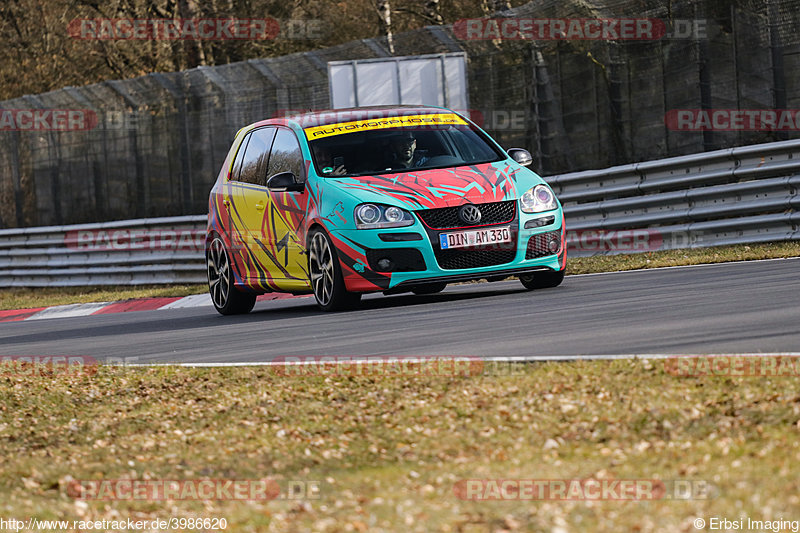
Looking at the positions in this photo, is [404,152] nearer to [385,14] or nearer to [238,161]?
[238,161]

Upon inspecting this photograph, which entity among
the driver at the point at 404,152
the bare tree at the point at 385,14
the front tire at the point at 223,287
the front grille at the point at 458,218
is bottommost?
the front tire at the point at 223,287

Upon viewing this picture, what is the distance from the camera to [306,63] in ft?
71.7

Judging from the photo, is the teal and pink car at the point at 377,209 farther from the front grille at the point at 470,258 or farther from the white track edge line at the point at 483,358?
the white track edge line at the point at 483,358

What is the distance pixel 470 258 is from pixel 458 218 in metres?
0.34

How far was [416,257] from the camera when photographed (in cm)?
1131

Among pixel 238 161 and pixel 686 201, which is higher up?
pixel 238 161

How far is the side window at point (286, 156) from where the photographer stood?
12531 mm

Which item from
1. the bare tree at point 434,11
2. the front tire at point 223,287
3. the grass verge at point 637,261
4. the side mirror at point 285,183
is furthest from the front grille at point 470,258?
the bare tree at point 434,11

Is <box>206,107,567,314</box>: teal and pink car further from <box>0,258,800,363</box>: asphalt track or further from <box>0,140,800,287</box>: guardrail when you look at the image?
<box>0,140,800,287</box>: guardrail

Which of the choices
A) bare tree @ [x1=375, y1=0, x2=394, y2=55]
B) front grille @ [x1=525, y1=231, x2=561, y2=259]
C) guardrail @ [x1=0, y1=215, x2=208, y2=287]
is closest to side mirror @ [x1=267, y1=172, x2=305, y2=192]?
front grille @ [x1=525, y1=231, x2=561, y2=259]

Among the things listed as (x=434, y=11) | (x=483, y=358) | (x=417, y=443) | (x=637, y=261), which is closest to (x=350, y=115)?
(x=637, y=261)

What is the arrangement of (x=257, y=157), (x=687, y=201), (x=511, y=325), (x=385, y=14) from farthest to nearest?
(x=385, y=14) < (x=687, y=201) < (x=257, y=157) < (x=511, y=325)

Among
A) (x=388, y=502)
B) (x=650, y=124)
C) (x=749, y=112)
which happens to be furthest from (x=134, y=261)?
(x=388, y=502)

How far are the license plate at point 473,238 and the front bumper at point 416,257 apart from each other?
0.04 m
